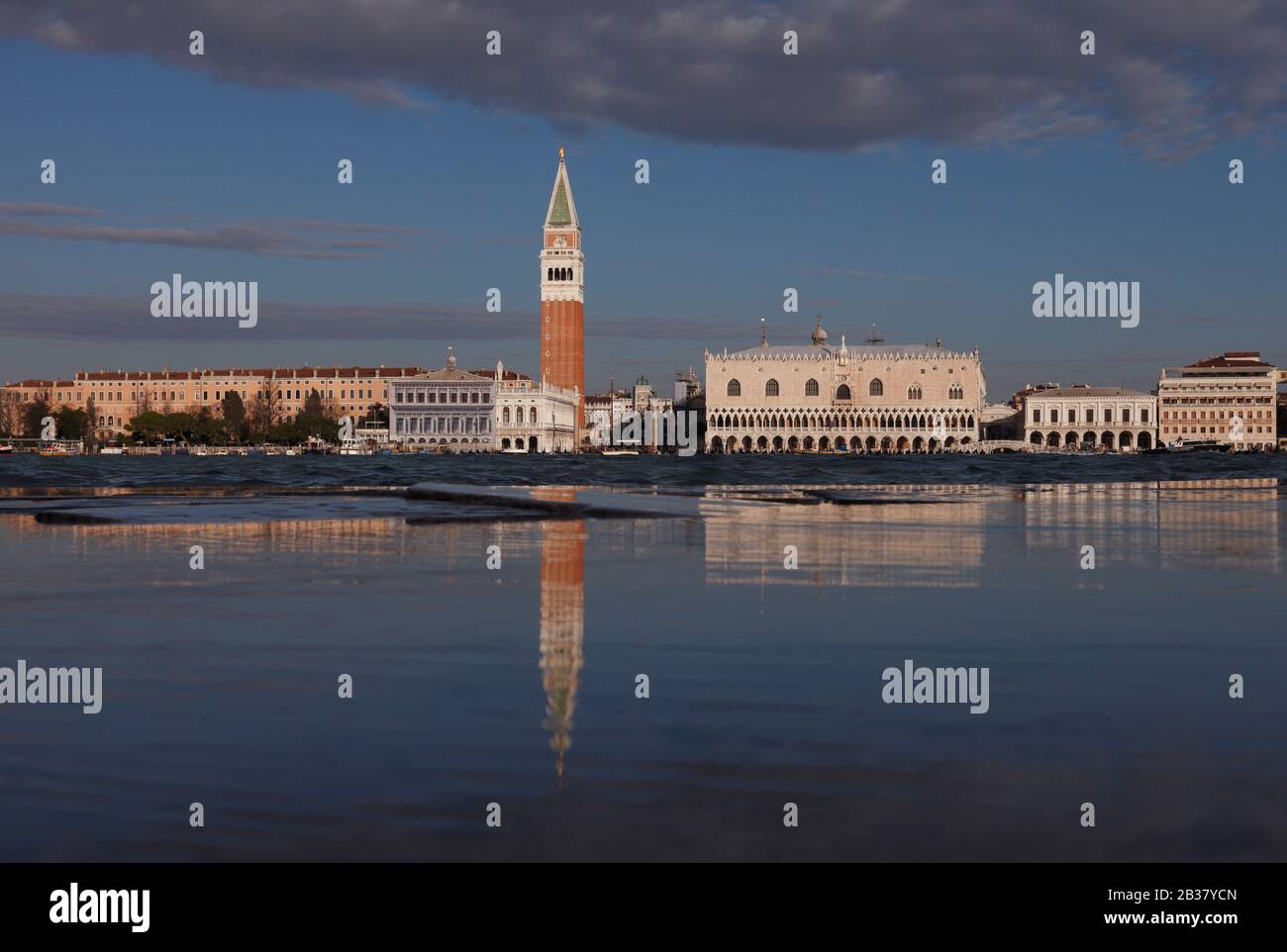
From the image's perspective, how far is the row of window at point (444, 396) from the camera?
150 metres

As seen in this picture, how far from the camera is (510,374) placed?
573 feet

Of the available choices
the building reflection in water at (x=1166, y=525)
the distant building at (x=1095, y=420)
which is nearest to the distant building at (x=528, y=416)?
the distant building at (x=1095, y=420)

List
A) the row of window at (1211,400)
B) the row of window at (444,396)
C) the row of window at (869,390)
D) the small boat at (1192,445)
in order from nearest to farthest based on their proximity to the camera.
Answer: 1. the small boat at (1192,445)
2. the row of window at (869,390)
3. the row of window at (1211,400)
4. the row of window at (444,396)

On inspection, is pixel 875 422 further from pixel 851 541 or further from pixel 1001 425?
pixel 851 541

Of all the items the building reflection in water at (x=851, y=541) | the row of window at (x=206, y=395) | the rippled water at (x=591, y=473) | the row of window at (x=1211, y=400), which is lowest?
the building reflection in water at (x=851, y=541)

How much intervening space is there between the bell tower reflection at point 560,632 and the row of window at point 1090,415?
467 ft

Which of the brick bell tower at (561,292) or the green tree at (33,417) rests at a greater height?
the brick bell tower at (561,292)

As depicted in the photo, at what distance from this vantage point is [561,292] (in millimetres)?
148875

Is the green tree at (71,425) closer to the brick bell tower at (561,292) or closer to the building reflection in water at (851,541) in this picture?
the brick bell tower at (561,292)

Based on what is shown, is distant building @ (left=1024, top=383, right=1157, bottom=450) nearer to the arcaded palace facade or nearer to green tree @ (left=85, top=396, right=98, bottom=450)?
the arcaded palace facade

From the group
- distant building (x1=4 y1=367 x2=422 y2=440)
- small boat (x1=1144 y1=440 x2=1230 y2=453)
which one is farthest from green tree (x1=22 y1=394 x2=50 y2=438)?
small boat (x1=1144 y1=440 x2=1230 y2=453)

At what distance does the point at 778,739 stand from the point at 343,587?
5.58 meters
